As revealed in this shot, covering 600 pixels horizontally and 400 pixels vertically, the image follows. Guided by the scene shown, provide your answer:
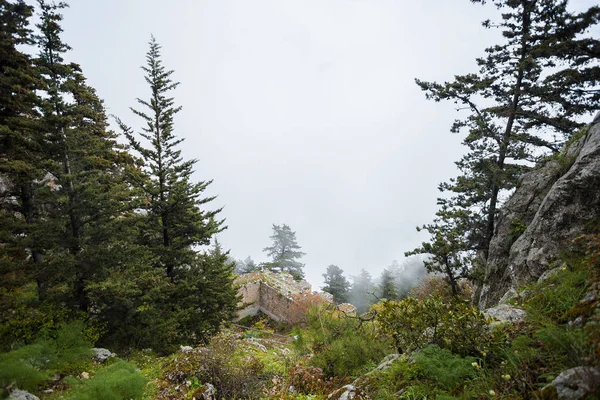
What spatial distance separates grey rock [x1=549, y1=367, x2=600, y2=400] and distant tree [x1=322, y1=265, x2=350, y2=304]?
28895 millimetres

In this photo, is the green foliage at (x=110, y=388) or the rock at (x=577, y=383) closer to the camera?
the rock at (x=577, y=383)

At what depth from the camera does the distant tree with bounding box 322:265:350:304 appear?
30.8 metres

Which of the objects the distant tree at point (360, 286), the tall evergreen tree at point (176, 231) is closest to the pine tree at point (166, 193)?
the tall evergreen tree at point (176, 231)


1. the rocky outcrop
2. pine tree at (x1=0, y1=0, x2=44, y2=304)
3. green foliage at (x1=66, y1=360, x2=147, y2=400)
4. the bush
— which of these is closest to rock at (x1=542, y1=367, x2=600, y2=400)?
the bush

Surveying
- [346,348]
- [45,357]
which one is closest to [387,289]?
[346,348]

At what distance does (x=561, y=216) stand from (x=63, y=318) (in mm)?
13774

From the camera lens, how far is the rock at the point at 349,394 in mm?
3896

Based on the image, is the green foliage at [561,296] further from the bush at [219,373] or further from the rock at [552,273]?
the bush at [219,373]

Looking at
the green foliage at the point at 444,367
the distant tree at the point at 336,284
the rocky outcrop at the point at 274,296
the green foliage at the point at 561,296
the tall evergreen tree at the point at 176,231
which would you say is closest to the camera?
the green foliage at the point at 444,367

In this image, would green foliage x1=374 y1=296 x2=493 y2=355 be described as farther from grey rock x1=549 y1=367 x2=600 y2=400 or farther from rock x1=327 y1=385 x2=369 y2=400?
grey rock x1=549 y1=367 x2=600 y2=400

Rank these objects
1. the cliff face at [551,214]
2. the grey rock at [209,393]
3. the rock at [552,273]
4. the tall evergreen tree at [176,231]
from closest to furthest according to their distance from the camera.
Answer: the rock at [552,273]
the grey rock at [209,393]
the cliff face at [551,214]
the tall evergreen tree at [176,231]

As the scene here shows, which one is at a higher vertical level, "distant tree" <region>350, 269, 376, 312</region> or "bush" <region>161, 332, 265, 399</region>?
"distant tree" <region>350, 269, 376, 312</region>

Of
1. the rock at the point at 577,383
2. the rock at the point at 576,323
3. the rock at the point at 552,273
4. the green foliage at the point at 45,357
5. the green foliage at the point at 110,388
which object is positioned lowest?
the green foliage at the point at 110,388

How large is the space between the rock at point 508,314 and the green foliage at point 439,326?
0.43m
